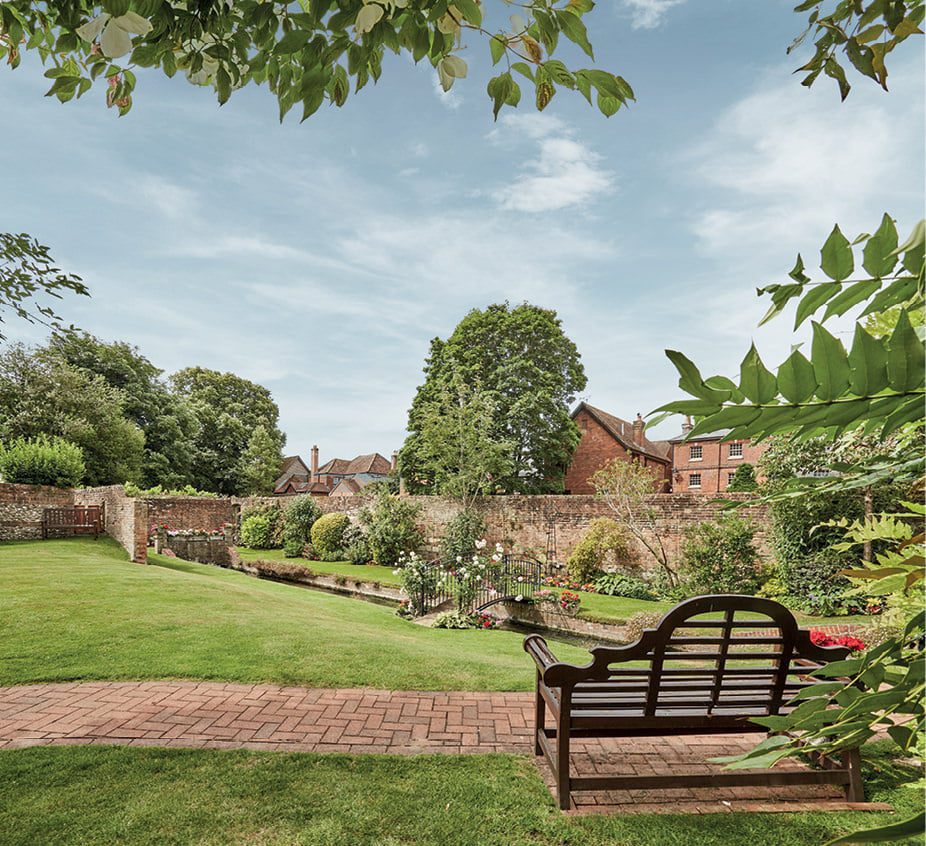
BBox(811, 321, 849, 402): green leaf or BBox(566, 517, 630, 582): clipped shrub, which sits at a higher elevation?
BBox(811, 321, 849, 402): green leaf

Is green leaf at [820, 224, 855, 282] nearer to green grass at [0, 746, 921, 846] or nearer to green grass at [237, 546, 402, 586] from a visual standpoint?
green grass at [0, 746, 921, 846]

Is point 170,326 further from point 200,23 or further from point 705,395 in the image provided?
point 705,395

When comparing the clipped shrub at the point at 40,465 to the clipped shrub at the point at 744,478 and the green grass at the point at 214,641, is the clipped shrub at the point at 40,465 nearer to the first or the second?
the green grass at the point at 214,641

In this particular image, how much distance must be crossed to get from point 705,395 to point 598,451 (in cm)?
3015

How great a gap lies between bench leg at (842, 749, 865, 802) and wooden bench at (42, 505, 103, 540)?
74.4ft

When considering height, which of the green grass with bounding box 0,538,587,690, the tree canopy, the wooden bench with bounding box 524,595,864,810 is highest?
the tree canopy

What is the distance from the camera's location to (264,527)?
2636 centimetres

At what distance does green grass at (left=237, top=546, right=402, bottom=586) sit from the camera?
17.4m

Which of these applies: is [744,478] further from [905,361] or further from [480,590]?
[905,361]

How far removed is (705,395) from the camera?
1.92 ft

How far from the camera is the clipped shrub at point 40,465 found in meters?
21.0

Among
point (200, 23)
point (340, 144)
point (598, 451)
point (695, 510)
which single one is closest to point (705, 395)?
point (200, 23)

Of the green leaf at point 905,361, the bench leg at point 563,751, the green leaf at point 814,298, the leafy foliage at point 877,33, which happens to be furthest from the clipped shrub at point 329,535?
the green leaf at point 905,361

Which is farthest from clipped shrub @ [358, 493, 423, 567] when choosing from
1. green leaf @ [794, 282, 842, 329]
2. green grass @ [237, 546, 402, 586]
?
green leaf @ [794, 282, 842, 329]
